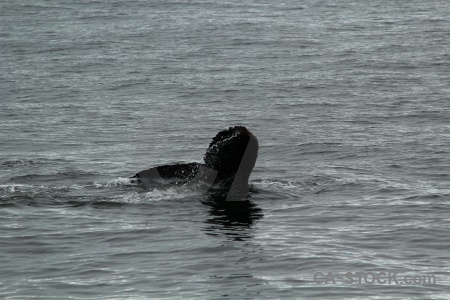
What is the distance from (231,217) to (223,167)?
1334 millimetres

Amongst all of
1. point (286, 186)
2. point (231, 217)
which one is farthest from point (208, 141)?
point (231, 217)

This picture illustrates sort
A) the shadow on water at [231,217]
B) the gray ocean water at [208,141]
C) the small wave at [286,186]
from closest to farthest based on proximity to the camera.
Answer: the gray ocean water at [208,141] → the shadow on water at [231,217] → the small wave at [286,186]

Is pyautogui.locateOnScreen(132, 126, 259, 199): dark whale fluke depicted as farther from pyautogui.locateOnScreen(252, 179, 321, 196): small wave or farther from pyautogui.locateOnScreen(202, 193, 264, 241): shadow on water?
pyautogui.locateOnScreen(252, 179, 321, 196): small wave

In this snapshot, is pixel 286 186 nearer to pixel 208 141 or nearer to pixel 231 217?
pixel 231 217

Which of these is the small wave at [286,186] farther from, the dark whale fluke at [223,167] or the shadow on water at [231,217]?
the shadow on water at [231,217]

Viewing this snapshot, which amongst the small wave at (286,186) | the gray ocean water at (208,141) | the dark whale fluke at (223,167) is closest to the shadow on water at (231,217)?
the gray ocean water at (208,141)

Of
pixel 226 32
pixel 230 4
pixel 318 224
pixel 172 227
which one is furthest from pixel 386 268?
pixel 230 4

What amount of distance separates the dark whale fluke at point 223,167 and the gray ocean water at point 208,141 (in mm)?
476

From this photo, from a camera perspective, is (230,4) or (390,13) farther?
(230,4)

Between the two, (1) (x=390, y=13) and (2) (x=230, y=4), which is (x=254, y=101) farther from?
(2) (x=230, y=4)

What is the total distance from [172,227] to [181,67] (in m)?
27.6

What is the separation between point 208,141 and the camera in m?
29.3

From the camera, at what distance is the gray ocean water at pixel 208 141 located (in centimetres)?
1580

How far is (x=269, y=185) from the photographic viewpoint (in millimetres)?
22047
